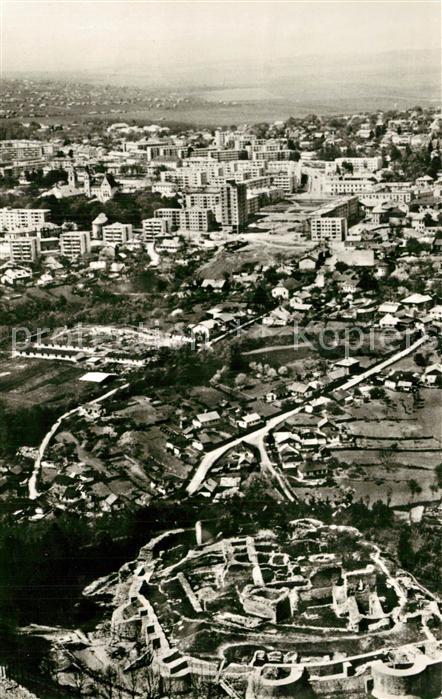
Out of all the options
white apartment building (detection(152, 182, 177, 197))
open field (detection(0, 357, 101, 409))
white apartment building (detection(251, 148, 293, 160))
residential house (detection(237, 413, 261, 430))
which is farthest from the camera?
white apartment building (detection(251, 148, 293, 160))

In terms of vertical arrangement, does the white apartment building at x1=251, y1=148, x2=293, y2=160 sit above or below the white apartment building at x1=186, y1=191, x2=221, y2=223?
above

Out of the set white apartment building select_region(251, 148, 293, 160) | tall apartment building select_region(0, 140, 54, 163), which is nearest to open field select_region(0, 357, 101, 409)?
tall apartment building select_region(0, 140, 54, 163)

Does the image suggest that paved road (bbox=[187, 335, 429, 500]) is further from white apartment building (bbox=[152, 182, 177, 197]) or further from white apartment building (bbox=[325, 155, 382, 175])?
white apartment building (bbox=[325, 155, 382, 175])

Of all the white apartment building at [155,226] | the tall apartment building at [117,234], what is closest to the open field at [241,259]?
the white apartment building at [155,226]

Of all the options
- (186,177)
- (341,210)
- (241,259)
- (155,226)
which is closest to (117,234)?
(155,226)

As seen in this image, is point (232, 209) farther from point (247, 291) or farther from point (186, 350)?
point (186, 350)

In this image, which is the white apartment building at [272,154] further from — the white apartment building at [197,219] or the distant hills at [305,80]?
the white apartment building at [197,219]
